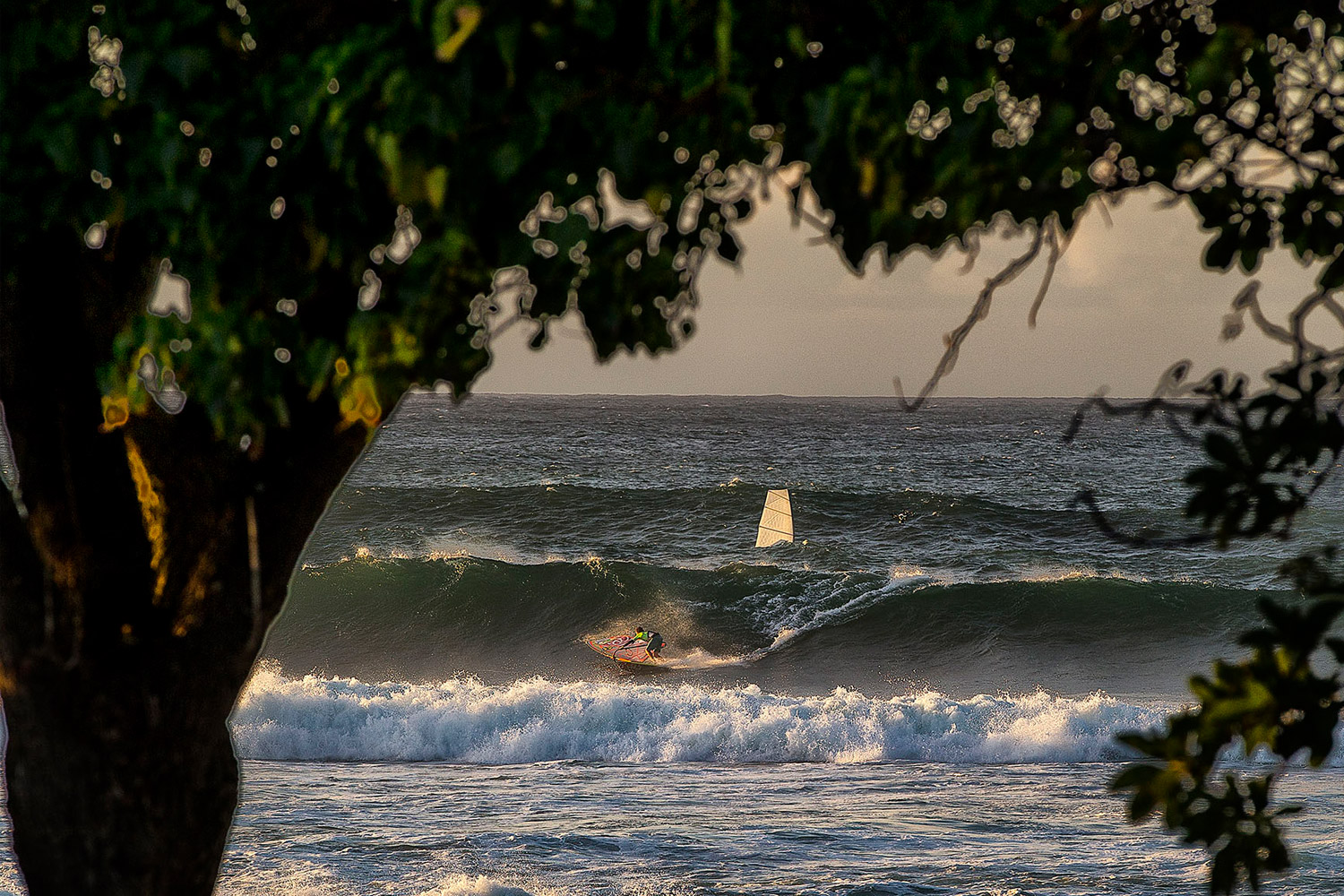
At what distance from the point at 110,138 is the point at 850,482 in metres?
35.2

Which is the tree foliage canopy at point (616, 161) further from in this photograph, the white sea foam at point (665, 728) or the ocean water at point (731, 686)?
the white sea foam at point (665, 728)

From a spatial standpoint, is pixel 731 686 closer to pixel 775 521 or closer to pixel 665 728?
pixel 665 728

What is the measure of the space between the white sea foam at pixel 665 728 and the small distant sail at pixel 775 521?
12.8m

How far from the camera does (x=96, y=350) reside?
9.25 ft

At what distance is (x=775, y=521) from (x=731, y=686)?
10.4 m

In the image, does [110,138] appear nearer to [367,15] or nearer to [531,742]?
[367,15]

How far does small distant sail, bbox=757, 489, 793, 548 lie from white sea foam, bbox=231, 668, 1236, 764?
12.8 m

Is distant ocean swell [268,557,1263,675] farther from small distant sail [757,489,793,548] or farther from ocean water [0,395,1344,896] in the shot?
small distant sail [757,489,793,548]

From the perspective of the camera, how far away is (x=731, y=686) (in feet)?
57.5

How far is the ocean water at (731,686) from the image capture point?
786 centimetres

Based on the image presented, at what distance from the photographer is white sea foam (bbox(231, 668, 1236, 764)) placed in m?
12.6

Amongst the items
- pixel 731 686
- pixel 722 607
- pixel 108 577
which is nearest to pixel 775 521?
pixel 722 607

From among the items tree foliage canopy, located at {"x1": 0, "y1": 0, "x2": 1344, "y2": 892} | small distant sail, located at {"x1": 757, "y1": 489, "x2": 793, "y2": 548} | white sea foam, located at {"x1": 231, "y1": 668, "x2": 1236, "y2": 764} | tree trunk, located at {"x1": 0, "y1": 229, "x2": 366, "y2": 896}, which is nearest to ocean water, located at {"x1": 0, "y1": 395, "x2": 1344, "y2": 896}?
white sea foam, located at {"x1": 231, "y1": 668, "x2": 1236, "y2": 764}

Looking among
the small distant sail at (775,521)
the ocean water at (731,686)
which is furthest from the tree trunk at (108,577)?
the small distant sail at (775,521)
